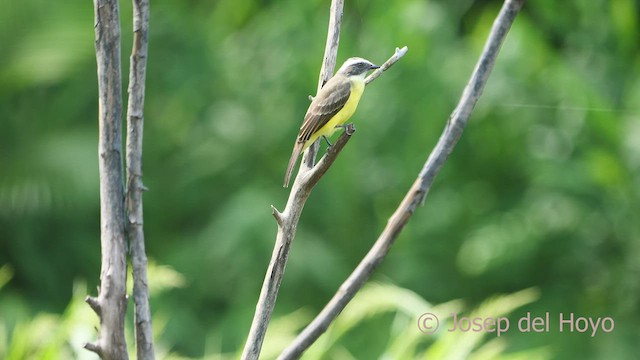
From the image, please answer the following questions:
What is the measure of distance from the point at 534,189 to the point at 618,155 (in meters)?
0.30

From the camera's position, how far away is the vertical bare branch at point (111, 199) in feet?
2.27

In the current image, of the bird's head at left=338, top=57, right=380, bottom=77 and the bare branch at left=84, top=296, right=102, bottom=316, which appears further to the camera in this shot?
the bird's head at left=338, top=57, right=380, bottom=77

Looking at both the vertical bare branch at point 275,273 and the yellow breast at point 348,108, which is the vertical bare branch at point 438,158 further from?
the yellow breast at point 348,108

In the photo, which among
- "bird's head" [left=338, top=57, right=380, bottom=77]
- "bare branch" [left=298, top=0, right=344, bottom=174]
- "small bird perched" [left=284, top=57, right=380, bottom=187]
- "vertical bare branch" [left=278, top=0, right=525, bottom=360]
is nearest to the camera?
"vertical bare branch" [left=278, top=0, right=525, bottom=360]

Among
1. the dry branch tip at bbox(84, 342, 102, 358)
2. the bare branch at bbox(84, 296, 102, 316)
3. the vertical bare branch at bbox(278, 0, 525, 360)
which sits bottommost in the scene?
the dry branch tip at bbox(84, 342, 102, 358)

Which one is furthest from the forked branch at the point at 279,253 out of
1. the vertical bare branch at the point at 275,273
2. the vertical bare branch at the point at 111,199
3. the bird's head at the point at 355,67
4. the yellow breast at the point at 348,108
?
the bird's head at the point at 355,67

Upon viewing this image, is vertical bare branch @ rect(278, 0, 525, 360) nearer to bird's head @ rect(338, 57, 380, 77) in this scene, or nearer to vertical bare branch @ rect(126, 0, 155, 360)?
vertical bare branch @ rect(126, 0, 155, 360)

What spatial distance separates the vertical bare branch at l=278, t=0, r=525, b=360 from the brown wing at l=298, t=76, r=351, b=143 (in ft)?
0.86

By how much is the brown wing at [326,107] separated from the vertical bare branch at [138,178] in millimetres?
247

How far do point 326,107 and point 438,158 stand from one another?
0.31 metres

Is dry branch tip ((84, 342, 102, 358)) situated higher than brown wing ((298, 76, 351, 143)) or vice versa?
brown wing ((298, 76, 351, 143))

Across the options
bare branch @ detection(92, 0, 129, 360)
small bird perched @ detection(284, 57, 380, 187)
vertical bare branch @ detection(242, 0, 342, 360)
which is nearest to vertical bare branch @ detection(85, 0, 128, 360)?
bare branch @ detection(92, 0, 129, 360)

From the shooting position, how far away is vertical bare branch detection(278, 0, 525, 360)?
66cm

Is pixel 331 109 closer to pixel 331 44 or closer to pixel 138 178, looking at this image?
pixel 331 44
